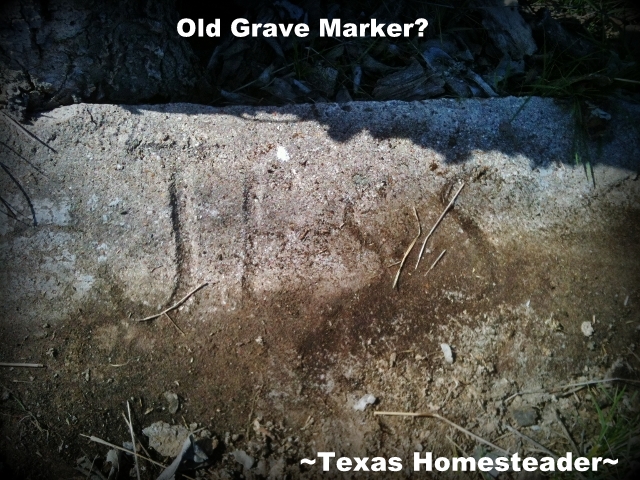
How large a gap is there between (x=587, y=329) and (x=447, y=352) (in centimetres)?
58

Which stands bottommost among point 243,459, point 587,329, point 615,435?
point 243,459

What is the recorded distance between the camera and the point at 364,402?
74.0 inches

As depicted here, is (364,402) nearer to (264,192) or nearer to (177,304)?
(177,304)

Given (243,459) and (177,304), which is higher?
(177,304)

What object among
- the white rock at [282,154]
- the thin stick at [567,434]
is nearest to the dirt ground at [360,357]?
the thin stick at [567,434]

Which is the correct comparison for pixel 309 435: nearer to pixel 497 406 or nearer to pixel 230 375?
pixel 230 375

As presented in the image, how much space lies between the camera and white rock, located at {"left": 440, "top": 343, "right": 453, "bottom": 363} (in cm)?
196

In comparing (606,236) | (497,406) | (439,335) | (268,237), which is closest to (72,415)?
(268,237)

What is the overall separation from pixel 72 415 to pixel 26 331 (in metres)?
0.39

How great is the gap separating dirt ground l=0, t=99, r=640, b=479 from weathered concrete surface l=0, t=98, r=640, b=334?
0.09 feet

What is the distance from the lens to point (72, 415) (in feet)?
6.08

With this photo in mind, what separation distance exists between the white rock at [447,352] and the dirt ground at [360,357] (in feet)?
0.06

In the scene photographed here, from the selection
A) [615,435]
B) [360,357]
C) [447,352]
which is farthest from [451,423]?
[615,435]

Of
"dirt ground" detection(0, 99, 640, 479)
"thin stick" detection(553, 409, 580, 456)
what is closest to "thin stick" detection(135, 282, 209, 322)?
"dirt ground" detection(0, 99, 640, 479)
